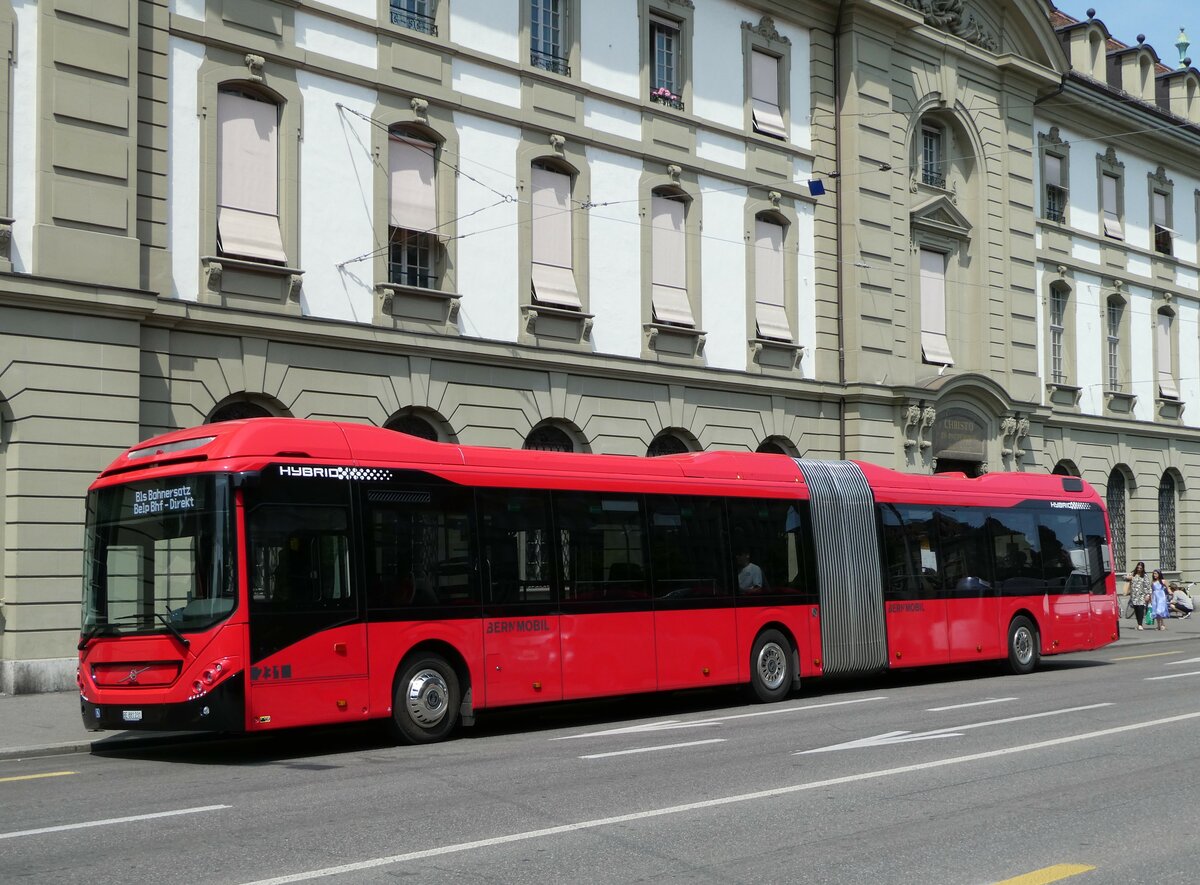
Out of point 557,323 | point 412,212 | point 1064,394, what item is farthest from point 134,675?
point 1064,394

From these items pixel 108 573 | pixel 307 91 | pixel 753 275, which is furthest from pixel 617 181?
pixel 108 573

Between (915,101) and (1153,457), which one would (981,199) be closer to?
(915,101)

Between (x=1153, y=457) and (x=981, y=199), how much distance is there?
10976mm

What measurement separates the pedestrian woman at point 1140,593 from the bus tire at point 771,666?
1837 cm

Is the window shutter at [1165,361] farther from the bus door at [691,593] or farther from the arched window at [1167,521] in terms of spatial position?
the bus door at [691,593]

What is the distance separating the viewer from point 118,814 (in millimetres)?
9875

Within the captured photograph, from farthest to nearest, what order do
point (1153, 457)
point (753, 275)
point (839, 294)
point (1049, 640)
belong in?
point (1153, 457), point (839, 294), point (753, 275), point (1049, 640)

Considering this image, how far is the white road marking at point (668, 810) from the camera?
784 centimetres

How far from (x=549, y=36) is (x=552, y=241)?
3.56 metres

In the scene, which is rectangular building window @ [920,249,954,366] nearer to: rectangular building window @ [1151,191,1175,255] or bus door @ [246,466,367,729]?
rectangular building window @ [1151,191,1175,255]

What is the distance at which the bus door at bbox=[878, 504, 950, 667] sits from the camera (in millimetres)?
20922

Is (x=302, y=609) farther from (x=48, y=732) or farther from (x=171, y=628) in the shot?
(x=48, y=732)

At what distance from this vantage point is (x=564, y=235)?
25.4 metres

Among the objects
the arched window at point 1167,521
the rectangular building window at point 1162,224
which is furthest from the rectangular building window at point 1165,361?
the arched window at point 1167,521
